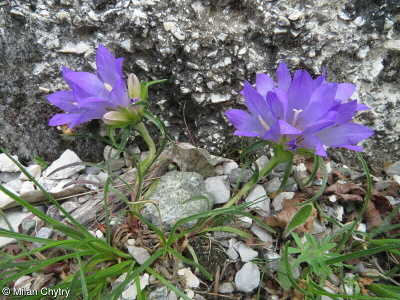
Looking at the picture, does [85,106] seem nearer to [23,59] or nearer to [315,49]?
[23,59]

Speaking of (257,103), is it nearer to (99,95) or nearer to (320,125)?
(320,125)

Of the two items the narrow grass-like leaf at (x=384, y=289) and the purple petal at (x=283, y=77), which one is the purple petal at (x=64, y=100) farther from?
the narrow grass-like leaf at (x=384, y=289)

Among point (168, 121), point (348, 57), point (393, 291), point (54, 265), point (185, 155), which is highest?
point (348, 57)

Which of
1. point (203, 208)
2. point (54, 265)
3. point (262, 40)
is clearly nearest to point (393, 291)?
point (203, 208)

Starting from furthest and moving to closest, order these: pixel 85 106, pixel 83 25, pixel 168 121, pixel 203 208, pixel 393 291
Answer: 1. pixel 168 121
2. pixel 83 25
3. pixel 203 208
4. pixel 393 291
5. pixel 85 106

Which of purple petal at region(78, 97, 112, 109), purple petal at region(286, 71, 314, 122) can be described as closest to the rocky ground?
purple petal at region(286, 71, 314, 122)

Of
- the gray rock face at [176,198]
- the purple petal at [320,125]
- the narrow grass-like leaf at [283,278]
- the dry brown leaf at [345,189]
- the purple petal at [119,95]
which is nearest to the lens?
the purple petal at [320,125]

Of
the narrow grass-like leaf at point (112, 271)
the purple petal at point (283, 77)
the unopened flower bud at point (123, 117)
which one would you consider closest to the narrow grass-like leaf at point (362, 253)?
the purple petal at point (283, 77)

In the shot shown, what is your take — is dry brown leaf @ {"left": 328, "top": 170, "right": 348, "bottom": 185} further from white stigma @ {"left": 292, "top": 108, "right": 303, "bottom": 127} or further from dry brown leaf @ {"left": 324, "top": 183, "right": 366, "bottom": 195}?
white stigma @ {"left": 292, "top": 108, "right": 303, "bottom": 127}
